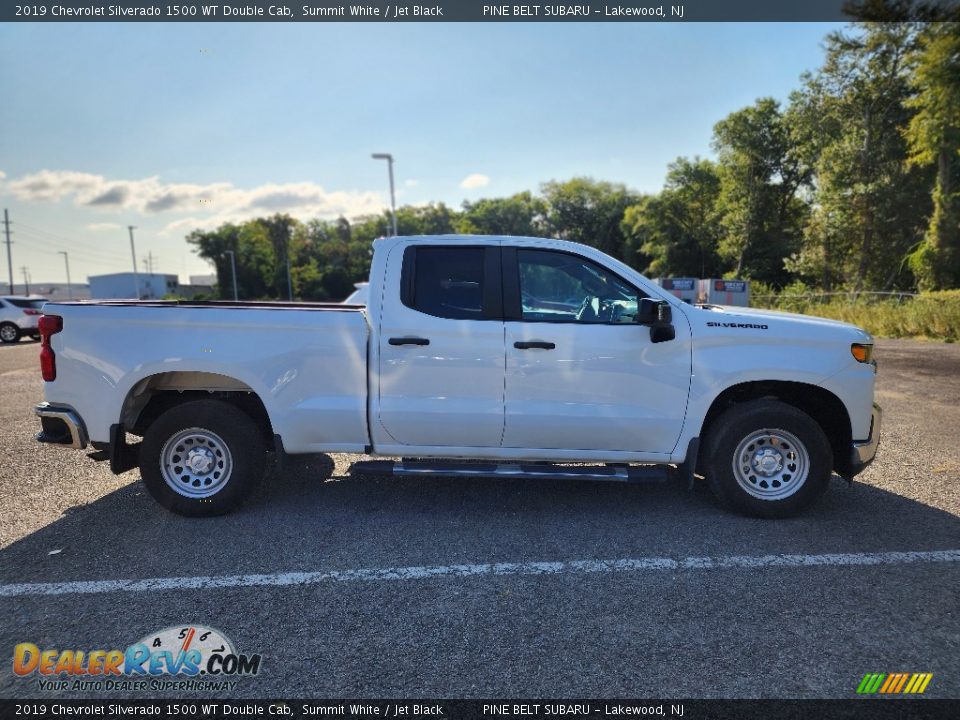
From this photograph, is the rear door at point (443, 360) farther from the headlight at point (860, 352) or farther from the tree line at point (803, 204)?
the tree line at point (803, 204)

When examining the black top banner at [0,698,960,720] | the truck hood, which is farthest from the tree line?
the black top banner at [0,698,960,720]

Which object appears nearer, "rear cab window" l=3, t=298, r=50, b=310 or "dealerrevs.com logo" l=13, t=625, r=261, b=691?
"dealerrevs.com logo" l=13, t=625, r=261, b=691

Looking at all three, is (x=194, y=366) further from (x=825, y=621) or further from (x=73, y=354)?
(x=825, y=621)

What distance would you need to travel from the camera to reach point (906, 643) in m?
2.82

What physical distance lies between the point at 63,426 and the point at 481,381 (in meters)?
3.09

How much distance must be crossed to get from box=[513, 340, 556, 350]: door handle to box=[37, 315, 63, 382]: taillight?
129 inches

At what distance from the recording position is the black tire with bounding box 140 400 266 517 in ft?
14.1

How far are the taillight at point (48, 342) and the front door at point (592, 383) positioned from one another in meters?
3.23

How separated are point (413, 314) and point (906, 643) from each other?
3.35 meters

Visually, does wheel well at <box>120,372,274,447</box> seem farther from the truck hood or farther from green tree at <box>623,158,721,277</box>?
green tree at <box>623,158,721,277</box>

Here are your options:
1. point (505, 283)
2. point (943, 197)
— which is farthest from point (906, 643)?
point (943, 197)

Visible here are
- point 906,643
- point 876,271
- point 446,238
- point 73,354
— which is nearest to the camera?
point 906,643

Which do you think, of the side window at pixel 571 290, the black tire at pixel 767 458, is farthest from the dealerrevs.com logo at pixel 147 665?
the black tire at pixel 767 458

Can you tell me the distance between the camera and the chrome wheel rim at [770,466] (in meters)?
4.29
